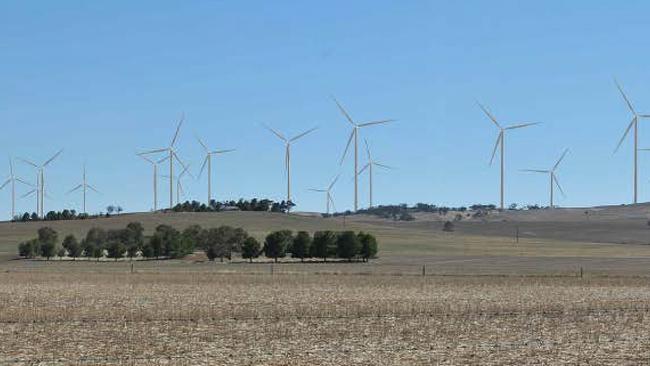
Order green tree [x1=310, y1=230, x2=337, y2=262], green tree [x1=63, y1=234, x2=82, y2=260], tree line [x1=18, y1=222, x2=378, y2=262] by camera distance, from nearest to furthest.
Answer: green tree [x1=310, y1=230, x2=337, y2=262], tree line [x1=18, y1=222, x2=378, y2=262], green tree [x1=63, y1=234, x2=82, y2=260]

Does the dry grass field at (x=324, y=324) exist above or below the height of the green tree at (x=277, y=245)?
below

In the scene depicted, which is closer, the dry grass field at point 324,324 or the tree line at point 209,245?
the dry grass field at point 324,324

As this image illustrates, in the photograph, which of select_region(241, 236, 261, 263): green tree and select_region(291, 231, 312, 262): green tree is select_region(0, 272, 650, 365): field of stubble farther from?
select_region(241, 236, 261, 263): green tree

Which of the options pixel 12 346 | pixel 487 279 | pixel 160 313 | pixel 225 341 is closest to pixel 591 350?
pixel 225 341

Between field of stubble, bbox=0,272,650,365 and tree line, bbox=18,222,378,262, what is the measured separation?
8429 centimetres

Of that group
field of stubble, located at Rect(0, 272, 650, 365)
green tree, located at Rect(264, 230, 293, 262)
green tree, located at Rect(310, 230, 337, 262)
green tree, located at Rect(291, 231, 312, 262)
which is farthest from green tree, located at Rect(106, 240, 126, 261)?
field of stubble, located at Rect(0, 272, 650, 365)

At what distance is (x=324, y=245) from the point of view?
546 ft

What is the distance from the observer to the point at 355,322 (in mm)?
49062

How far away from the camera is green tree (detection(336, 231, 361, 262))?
165250mm

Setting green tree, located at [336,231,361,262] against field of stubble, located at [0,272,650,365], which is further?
green tree, located at [336,231,361,262]

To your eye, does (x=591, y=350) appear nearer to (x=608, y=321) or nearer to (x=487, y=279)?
(x=608, y=321)

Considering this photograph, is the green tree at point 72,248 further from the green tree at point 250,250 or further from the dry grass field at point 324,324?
the dry grass field at point 324,324

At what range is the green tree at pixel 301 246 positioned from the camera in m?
168

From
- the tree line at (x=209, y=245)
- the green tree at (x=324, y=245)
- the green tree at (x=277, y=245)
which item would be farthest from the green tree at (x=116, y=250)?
the green tree at (x=324, y=245)
